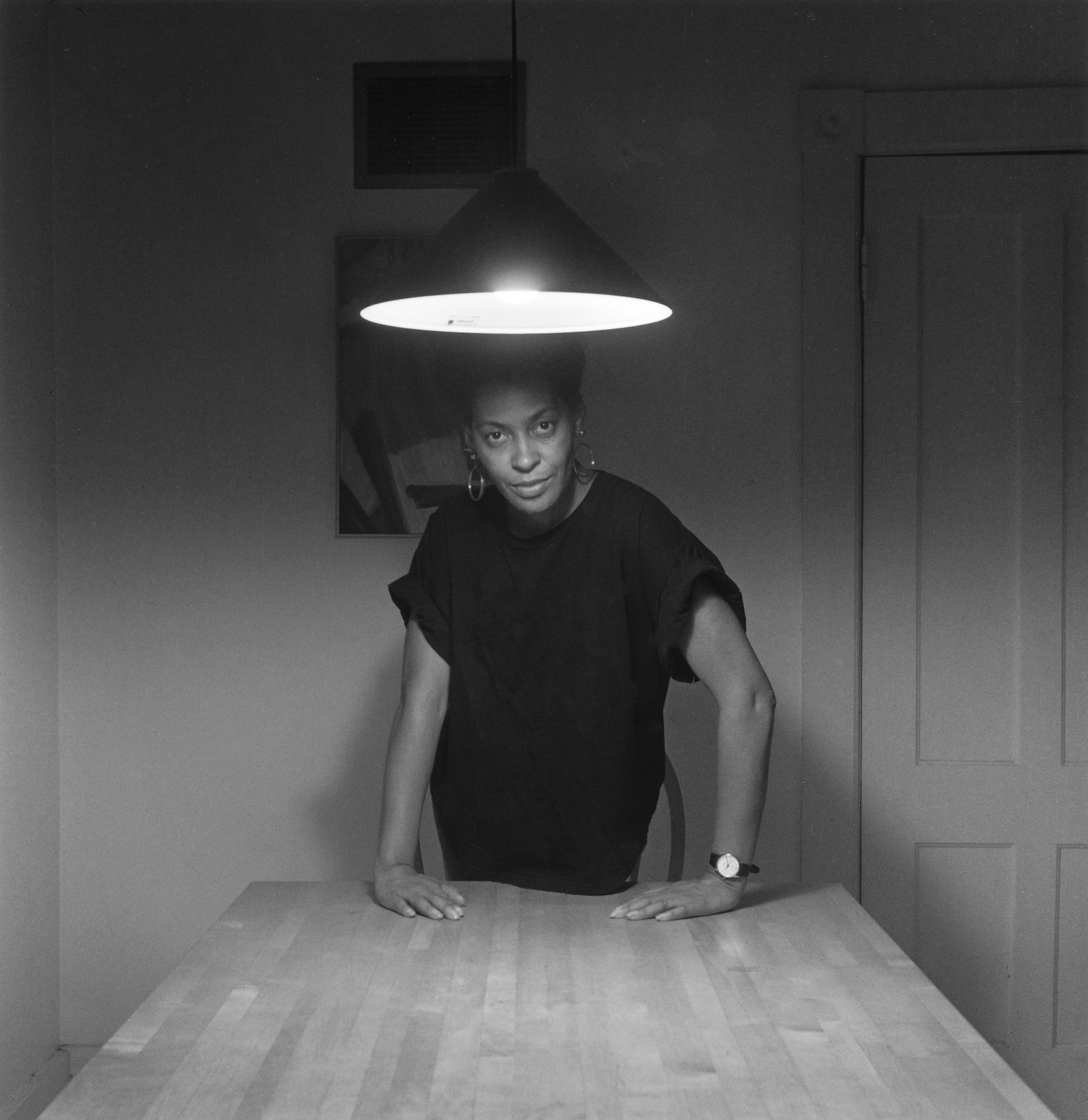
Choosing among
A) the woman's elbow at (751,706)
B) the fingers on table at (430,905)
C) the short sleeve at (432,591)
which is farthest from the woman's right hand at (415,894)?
the woman's elbow at (751,706)

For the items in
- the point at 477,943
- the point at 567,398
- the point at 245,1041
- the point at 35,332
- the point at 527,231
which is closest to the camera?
the point at 245,1041

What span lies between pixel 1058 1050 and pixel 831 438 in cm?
158

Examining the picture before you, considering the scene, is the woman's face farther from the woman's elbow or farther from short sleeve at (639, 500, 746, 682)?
the woman's elbow

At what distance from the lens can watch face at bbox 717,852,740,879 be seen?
1.89 meters

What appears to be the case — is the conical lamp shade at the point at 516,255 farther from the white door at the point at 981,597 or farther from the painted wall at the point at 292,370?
the white door at the point at 981,597

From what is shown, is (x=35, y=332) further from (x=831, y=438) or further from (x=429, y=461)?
(x=831, y=438)

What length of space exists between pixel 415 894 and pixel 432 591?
52 cm

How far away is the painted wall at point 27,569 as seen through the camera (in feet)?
9.32

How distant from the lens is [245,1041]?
1.37m

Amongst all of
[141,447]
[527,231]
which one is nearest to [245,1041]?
[527,231]

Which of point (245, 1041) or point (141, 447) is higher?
point (141, 447)

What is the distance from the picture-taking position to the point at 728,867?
189cm

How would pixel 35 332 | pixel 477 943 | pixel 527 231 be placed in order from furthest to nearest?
pixel 35 332, pixel 477 943, pixel 527 231

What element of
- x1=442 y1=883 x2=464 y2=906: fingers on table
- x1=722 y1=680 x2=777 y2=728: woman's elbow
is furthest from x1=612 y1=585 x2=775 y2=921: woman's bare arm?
x1=442 y1=883 x2=464 y2=906: fingers on table
